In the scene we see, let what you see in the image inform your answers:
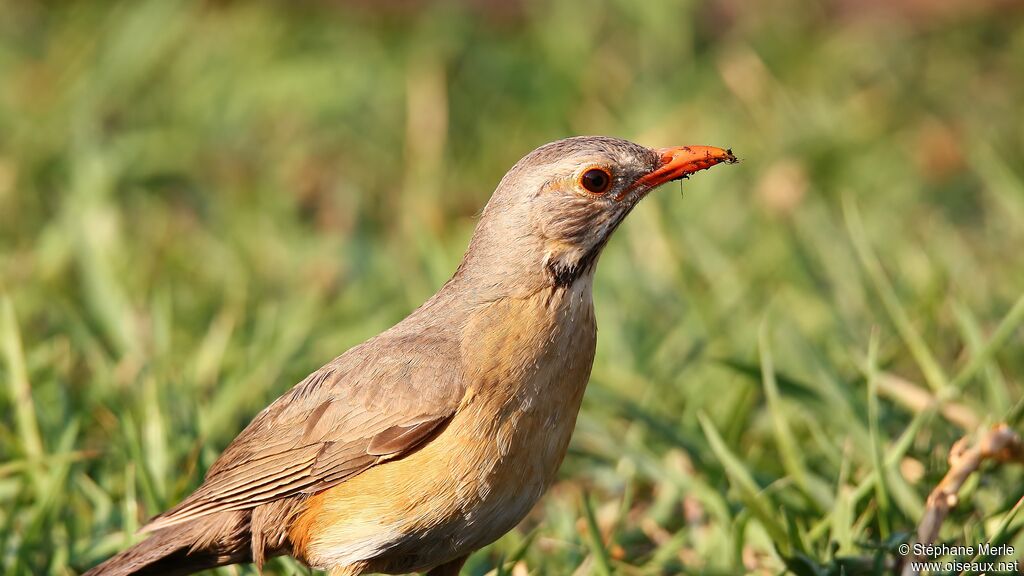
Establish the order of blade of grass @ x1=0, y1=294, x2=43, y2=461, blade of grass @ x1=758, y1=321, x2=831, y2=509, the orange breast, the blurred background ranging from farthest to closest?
blade of grass @ x1=0, y1=294, x2=43, y2=461, the blurred background, blade of grass @ x1=758, y1=321, x2=831, y2=509, the orange breast

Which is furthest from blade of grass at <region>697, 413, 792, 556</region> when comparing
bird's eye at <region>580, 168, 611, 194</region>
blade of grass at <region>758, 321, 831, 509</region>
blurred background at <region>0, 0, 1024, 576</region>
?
bird's eye at <region>580, 168, 611, 194</region>

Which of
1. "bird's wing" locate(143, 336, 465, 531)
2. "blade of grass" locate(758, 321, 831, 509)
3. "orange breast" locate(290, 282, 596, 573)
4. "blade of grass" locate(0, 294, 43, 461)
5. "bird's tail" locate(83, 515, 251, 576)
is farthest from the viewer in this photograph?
"blade of grass" locate(0, 294, 43, 461)

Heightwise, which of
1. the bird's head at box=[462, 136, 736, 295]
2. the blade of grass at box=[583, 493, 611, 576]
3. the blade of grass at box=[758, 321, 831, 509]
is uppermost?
the bird's head at box=[462, 136, 736, 295]

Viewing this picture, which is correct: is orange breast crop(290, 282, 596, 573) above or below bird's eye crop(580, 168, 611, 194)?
below

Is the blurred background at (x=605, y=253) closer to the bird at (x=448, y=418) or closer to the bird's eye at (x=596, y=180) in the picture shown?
the bird at (x=448, y=418)

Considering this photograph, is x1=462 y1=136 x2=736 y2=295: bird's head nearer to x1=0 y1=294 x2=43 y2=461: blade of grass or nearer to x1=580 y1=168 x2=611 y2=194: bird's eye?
x1=580 y1=168 x2=611 y2=194: bird's eye

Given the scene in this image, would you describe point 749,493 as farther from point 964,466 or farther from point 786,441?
point 964,466

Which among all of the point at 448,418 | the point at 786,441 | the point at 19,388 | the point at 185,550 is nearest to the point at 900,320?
the point at 786,441

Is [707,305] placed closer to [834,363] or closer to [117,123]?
[834,363]
